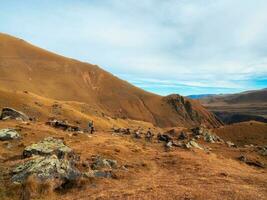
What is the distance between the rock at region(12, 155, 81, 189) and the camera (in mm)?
20314

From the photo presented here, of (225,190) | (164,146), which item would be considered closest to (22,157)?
(225,190)

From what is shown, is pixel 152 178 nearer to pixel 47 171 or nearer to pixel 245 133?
pixel 47 171

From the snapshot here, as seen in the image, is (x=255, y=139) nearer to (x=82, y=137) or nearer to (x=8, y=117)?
(x=82, y=137)

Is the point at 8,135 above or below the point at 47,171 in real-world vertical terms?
above

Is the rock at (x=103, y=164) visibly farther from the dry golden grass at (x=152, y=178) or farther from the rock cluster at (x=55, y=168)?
the dry golden grass at (x=152, y=178)

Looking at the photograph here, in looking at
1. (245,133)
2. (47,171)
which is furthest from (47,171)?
(245,133)

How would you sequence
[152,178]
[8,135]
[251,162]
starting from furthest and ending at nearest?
1. [251,162]
2. [8,135]
3. [152,178]

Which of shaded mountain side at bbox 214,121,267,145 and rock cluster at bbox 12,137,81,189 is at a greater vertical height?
rock cluster at bbox 12,137,81,189

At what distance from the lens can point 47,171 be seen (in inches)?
811

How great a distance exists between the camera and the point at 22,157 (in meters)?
26.6

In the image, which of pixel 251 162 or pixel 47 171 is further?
pixel 251 162

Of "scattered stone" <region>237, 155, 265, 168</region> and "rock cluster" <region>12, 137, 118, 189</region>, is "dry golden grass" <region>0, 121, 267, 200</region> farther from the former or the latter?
"scattered stone" <region>237, 155, 265, 168</region>

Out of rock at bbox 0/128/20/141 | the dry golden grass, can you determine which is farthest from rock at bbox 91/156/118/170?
rock at bbox 0/128/20/141

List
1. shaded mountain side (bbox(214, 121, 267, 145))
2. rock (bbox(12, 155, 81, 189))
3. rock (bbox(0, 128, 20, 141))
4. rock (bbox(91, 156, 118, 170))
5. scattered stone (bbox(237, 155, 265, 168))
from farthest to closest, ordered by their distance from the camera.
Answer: shaded mountain side (bbox(214, 121, 267, 145)) → scattered stone (bbox(237, 155, 265, 168)) → rock (bbox(0, 128, 20, 141)) → rock (bbox(91, 156, 118, 170)) → rock (bbox(12, 155, 81, 189))
